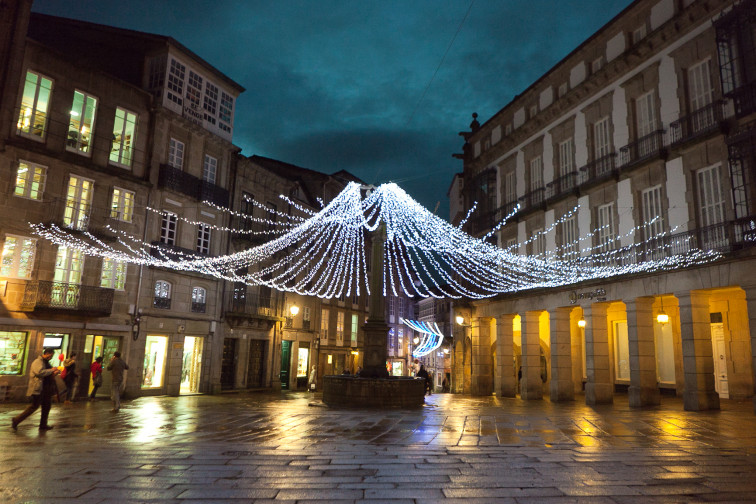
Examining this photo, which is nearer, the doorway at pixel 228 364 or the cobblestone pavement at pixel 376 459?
the cobblestone pavement at pixel 376 459

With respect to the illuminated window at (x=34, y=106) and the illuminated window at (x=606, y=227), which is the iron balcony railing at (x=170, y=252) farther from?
the illuminated window at (x=606, y=227)

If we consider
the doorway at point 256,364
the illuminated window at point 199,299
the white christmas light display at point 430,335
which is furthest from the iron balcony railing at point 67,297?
the white christmas light display at point 430,335

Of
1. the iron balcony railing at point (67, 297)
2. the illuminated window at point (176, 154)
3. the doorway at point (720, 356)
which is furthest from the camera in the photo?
the illuminated window at point (176, 154)

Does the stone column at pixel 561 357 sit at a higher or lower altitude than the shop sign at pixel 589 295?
lower

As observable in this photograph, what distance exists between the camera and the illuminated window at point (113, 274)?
21906mm

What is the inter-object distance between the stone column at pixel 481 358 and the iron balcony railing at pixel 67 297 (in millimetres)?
17987

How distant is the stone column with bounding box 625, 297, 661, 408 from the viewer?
18.8 metres

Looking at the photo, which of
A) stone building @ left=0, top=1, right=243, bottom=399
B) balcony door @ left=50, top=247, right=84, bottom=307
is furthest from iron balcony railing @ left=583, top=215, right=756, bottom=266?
balcony door @ left=50, top=247, right=84, bottom=307

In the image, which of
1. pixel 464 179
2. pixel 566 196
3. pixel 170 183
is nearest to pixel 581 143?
pixel 566 196

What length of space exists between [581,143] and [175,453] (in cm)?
2024

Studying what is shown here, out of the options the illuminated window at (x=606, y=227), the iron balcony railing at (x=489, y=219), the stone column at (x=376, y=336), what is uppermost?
the iron balcony railing at (x=489, y=219)

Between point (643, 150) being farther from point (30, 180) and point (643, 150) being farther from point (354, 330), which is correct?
point (354, 330)

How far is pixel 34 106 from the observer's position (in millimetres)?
19906

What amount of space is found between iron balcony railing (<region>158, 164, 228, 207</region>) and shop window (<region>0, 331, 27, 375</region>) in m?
8.68
